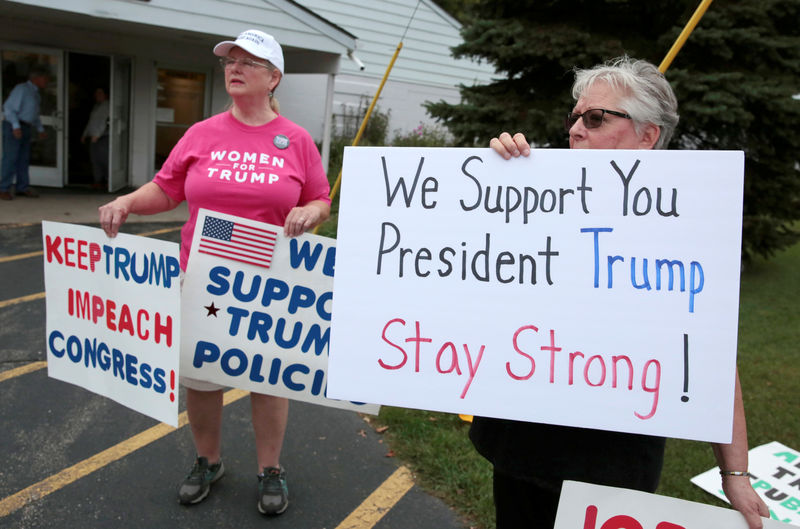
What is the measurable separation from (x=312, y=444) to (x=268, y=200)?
5.22ft

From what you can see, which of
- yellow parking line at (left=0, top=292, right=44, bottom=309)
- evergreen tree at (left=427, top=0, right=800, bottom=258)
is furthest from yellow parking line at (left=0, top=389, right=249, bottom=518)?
evergreen tree at (left=427, top=0, right=800, bottom=258)

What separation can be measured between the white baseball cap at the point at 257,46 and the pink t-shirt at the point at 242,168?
0.74ft

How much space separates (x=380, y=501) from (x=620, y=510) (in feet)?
5.34

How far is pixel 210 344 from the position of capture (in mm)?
2281

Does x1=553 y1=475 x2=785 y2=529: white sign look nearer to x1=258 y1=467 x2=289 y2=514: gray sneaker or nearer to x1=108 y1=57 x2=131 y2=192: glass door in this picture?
x1=258 y1=467 x2=289 y2=514: gray sneaker

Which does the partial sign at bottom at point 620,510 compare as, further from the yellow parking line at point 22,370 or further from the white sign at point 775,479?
the yellow parking line at point 22,370

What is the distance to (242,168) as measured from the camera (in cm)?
222

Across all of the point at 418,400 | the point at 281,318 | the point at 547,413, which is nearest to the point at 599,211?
the point at 547,413

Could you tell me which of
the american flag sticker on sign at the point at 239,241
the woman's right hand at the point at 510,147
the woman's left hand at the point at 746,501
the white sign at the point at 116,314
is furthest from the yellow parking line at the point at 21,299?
the woman's left hand at the point at 746,501

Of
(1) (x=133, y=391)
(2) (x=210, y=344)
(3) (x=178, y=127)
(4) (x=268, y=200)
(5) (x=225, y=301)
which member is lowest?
(1) (x=133, y=391)

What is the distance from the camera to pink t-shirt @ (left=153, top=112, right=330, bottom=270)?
87.2 inches

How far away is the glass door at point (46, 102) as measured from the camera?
8.96m

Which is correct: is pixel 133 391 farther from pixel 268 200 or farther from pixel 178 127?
pixel 178 127

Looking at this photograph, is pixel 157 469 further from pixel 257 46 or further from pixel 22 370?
pixel 257 46
